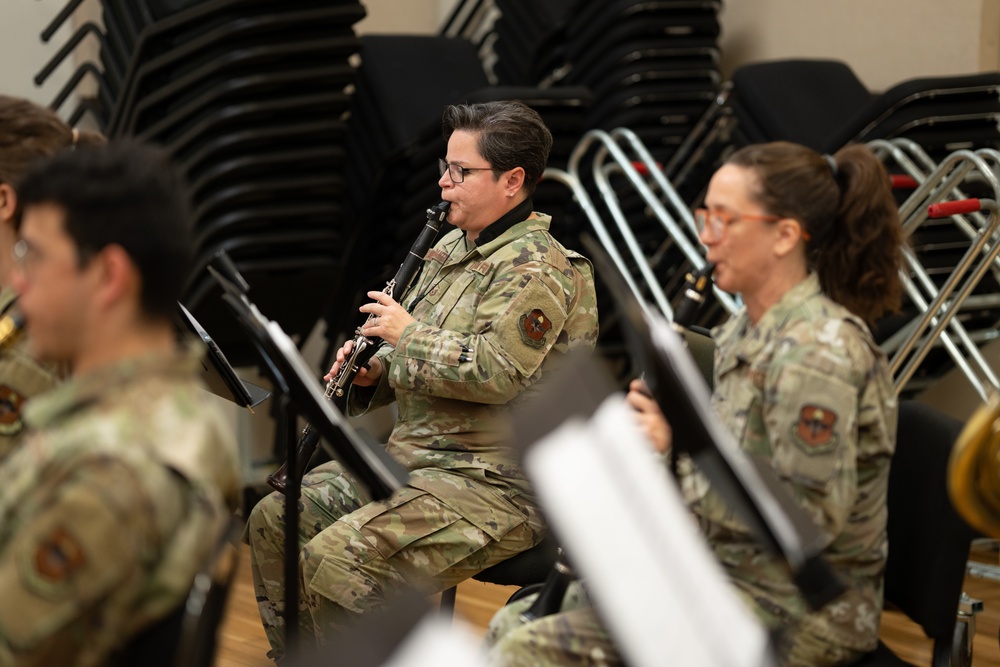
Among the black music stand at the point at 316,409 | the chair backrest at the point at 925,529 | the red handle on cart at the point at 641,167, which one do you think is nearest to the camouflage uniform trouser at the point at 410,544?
the black music stand at the point at 316,409

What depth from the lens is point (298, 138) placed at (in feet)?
14.1

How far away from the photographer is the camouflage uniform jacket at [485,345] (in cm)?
260

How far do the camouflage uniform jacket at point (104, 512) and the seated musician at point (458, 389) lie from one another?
3.81ft

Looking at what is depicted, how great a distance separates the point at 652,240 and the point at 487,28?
173cm

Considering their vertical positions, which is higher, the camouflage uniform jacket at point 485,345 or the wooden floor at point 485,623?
the camouflage uniform jacket at point 485,345

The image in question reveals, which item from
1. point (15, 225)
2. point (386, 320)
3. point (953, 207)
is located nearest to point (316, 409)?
point (15, 225)

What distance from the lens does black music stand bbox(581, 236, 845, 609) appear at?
1.56 meters

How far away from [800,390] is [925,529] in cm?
43

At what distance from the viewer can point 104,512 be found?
1272 mm

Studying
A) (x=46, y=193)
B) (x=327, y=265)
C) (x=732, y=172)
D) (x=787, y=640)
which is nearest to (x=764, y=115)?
(x=327, y=265)

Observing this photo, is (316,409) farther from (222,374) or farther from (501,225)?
(501,225)

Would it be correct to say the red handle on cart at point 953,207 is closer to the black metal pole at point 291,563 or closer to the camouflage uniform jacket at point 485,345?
the camouflage uniform jacket at point 485,345

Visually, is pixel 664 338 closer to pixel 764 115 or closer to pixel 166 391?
pixel 166 391

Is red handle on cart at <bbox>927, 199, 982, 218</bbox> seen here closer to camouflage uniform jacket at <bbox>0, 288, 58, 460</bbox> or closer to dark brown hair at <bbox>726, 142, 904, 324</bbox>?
dark brown hair at <bbox>726, 142, 904, 324</bbox>
